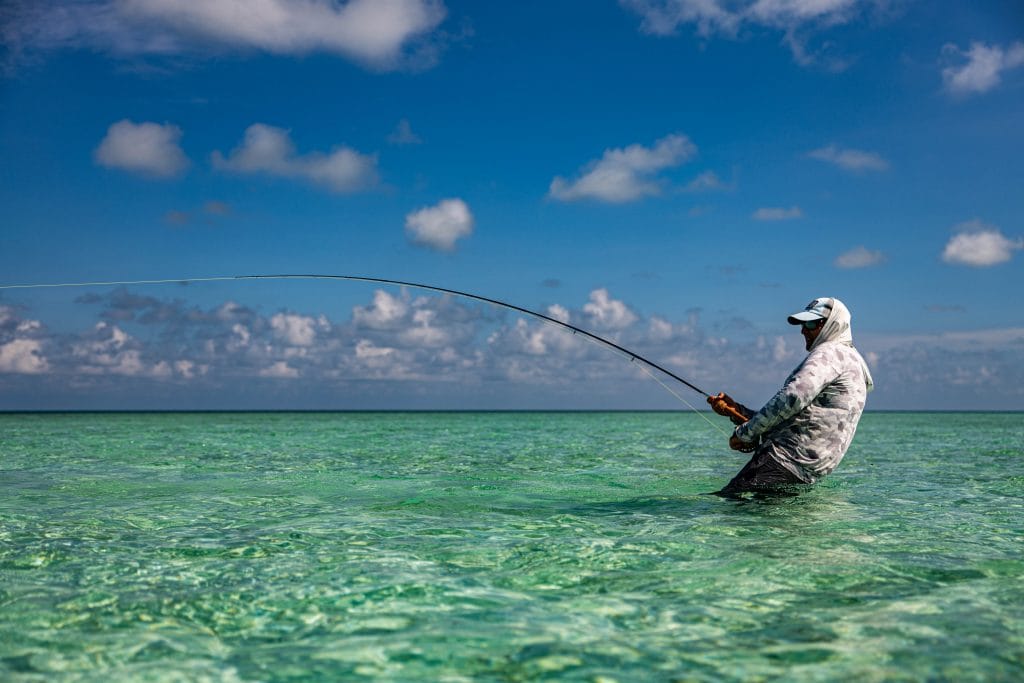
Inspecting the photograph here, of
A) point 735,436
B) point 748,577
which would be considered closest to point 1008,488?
point 735,436

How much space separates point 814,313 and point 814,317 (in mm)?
74

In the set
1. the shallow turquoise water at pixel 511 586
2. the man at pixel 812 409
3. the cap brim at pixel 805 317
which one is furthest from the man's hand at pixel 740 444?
the cap brim at pixel 805 317

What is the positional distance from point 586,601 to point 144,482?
9.61 m

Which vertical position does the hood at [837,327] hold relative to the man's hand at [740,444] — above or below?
above

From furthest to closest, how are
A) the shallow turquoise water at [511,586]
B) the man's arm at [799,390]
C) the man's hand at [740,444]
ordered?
the man's hand at [740,444] < the man's arm at [799,390] < the shallow turquoise water at [511,586]

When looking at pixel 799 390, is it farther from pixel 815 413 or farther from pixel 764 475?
pixel 764 475

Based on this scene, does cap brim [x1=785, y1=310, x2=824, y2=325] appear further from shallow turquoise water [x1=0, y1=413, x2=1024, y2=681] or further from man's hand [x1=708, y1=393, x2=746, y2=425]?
shallow turquoise water [x1=0, y1=413, x2=1024, y2=681]

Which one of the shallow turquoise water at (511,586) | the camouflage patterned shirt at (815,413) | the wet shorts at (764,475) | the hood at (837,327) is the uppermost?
the hood at (837,327)

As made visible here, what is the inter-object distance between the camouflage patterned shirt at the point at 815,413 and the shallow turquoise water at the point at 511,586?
1.85 ft

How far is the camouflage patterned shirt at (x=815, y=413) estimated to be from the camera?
7473mm

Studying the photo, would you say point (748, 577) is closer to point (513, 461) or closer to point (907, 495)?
point (907, 495)

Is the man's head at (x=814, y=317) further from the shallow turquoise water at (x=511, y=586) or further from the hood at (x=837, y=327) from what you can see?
the shallow turquoise water at (x=511, y=586)

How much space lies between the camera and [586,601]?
15.3 ft

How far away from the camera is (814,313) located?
780 cm
